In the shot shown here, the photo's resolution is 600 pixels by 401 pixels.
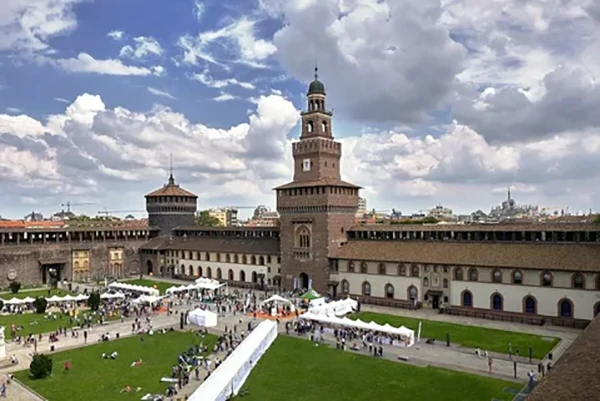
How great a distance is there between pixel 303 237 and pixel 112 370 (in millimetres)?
33338

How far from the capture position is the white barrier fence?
27.1 metres

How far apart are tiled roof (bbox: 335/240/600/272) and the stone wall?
4255 centimetres

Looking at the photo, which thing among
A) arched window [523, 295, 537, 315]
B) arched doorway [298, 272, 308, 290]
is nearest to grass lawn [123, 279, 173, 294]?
arched doorway [298, 272, 308, 290]

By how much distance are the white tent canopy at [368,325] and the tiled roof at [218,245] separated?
24.7 meters

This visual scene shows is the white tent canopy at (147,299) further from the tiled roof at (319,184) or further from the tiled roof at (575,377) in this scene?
the tiled roof at (575,377)

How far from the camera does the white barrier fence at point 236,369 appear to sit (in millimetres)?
27141

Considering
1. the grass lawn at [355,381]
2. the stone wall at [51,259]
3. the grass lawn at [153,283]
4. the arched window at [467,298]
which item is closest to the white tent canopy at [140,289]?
the grass lawn at [153,283]

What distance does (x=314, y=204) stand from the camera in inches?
2483

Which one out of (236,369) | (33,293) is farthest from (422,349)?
(33,293)

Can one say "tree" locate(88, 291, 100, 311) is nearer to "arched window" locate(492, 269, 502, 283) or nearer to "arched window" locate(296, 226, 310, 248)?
"arched window" locate(296, 226, 310, 248)

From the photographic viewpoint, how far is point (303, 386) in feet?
103

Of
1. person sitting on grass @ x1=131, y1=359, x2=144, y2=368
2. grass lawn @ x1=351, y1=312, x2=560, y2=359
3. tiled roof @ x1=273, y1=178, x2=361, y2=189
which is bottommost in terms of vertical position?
person sitting on grass @ x1=131, y1=359, x2=144, y2=368

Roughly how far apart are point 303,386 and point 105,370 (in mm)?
13787

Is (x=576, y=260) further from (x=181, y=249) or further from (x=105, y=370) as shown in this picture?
(x=181, y=249)
